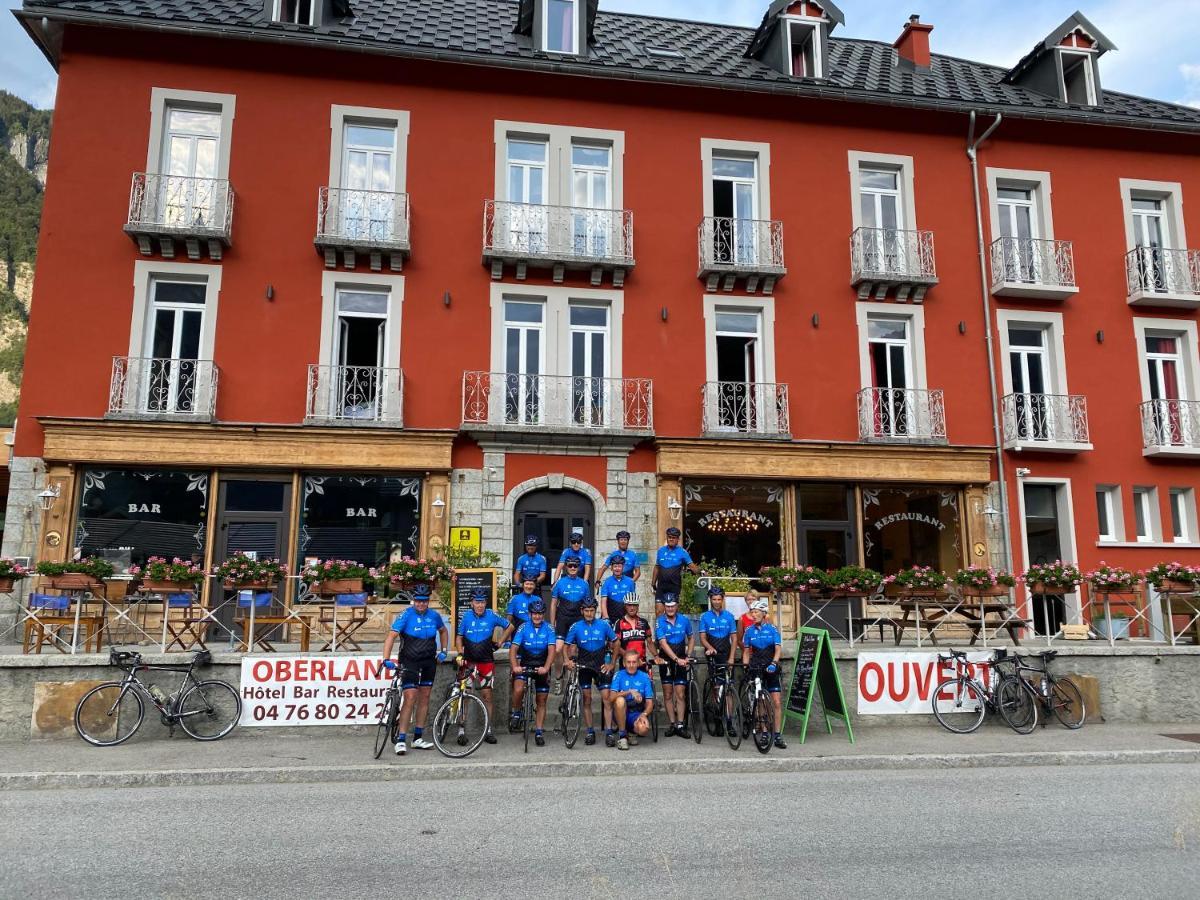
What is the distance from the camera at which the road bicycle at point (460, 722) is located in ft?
30.7

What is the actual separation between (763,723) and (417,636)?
398 centimetres

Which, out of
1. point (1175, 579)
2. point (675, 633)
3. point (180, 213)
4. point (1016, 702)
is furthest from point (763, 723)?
point (180, 213)

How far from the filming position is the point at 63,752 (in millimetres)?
9328

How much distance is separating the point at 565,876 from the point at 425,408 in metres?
11.5

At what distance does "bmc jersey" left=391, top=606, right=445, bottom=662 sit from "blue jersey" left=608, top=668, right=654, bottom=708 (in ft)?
6.82

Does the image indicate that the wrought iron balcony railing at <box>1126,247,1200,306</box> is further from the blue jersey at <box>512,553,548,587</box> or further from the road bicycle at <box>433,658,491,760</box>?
the road bicycle at <box>433,658,491,760</box>

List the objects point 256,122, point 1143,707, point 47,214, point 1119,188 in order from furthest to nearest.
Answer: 1. point 1119,188
2. point 256,122
3. point 47,214
4. point 1143,707

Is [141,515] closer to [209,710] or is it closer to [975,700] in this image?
[209,710]

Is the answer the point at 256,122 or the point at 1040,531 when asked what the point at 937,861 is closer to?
the point at 1040,531

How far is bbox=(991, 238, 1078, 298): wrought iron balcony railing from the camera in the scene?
17984 millimetres

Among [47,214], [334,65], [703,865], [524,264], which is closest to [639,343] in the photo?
[524,264]

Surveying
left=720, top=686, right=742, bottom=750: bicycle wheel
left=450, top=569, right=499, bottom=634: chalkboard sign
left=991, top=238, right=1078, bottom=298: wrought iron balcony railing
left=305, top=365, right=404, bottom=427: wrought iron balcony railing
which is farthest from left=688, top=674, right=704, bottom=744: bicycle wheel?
left=991, top=238, right=1078, bottom=298: wrought iron balcony railing

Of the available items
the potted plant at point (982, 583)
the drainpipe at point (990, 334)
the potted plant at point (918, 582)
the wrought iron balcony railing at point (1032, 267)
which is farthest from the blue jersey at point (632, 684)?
the wrought iron balcony railing at point (1032, 267)

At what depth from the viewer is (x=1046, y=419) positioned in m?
17.8
